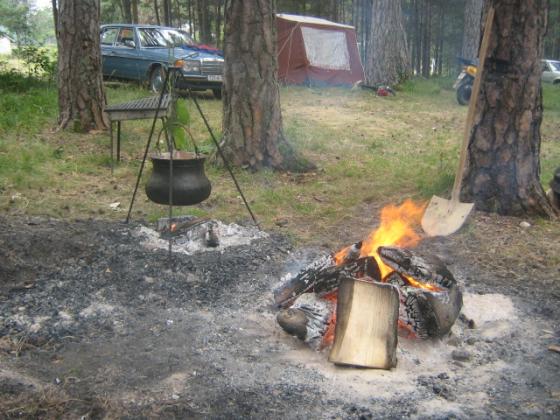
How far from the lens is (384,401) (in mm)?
2768

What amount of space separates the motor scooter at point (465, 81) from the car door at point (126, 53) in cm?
792

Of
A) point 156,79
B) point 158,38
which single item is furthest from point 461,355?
point 158,38

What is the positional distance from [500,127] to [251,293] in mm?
2906

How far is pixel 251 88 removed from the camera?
6914 mm

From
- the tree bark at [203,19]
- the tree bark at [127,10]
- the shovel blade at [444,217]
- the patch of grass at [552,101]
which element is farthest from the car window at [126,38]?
the tree bark at [203,19]

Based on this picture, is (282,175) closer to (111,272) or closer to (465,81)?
(111,272)

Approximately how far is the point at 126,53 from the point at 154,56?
3.36 ft

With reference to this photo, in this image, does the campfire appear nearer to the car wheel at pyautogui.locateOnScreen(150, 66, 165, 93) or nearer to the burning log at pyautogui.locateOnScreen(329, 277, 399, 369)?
the burning log at pyautogui.locateOnScreen(329, 277, 399, 369)

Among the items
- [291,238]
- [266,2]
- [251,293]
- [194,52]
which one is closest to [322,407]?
[251,293]

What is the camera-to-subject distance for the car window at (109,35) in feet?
46.9

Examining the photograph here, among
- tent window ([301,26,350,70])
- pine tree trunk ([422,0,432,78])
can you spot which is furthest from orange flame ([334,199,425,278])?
pine tree trunk ([422,0,432,78])

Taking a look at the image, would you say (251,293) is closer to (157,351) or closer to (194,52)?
(157,351)

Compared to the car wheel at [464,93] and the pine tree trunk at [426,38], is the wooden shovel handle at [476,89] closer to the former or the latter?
the car wheel at [464,93]

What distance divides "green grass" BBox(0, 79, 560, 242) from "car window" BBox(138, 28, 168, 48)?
6.54ft
